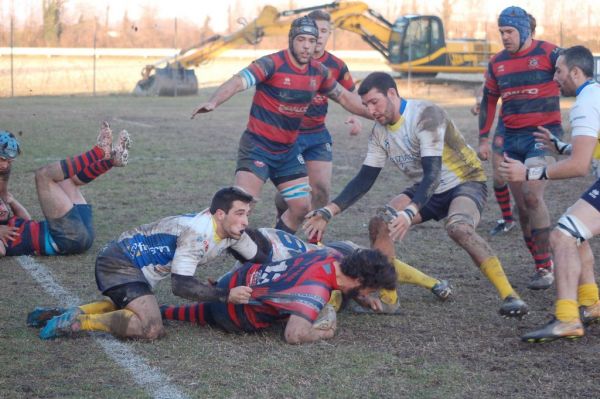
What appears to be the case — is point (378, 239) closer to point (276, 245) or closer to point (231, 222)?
point (276, 245)

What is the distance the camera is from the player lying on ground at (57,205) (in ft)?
24.7

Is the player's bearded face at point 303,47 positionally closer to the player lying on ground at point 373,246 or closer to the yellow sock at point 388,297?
the player lying on ground at point 373,246

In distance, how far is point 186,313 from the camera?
5867 millimetres

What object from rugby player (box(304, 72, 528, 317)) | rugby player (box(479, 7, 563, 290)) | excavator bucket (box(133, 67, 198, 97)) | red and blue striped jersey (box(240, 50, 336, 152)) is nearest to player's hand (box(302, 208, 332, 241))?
rugby player (box(304, 72, 528, 317))

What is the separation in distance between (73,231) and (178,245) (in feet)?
8.61

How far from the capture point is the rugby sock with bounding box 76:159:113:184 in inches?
298

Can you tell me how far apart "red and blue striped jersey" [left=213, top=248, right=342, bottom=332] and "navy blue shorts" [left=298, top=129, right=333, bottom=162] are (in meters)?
2.58

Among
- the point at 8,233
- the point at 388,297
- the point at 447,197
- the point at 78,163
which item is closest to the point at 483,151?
the point at 447,197

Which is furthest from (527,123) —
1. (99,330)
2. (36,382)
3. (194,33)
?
(194,33)

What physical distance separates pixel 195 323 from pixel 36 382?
139cm

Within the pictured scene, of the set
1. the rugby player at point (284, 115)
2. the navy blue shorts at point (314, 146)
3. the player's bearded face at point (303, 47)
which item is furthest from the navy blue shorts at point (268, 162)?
the player's bearded face at point (303, 47)

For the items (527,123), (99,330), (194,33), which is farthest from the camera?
(194,33)

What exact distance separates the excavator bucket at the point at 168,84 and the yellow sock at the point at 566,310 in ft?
88.7

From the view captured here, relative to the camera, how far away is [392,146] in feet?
21.3
